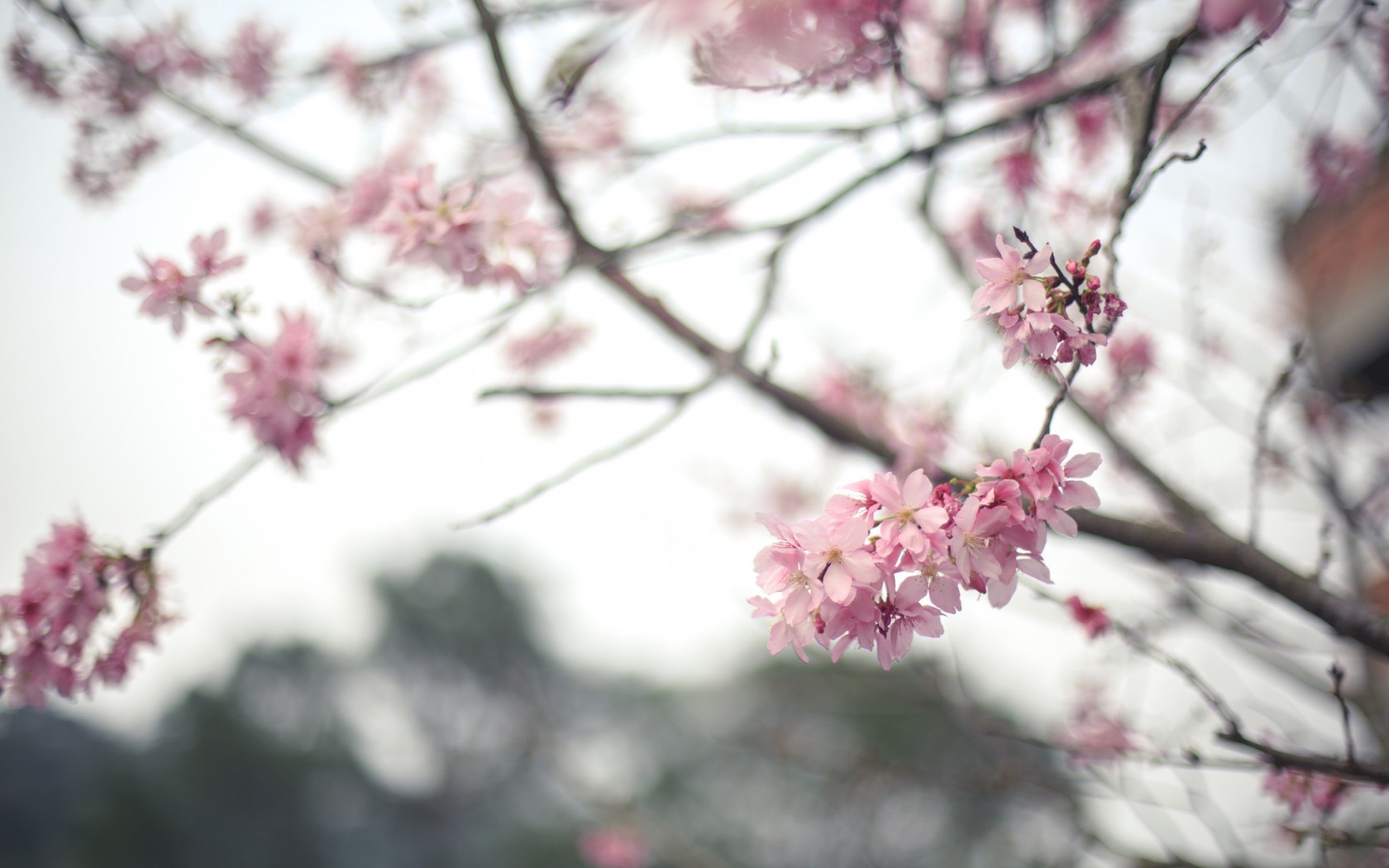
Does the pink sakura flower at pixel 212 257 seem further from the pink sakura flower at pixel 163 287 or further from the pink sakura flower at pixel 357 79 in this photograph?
the pink sakura flower at pixel 357 79

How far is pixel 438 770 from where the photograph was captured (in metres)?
28.1

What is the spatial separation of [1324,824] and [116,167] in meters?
4.39

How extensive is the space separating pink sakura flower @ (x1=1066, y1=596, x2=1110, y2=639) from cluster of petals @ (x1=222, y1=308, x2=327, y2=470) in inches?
71.3

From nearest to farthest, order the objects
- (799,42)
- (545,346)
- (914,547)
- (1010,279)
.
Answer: (914,547) < (1010,279) < (799,42) < (545,346)

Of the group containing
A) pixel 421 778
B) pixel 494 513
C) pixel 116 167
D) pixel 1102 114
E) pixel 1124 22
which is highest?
pixel 421 778

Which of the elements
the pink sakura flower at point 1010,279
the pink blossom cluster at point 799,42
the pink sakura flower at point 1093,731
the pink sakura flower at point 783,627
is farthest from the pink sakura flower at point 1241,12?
the pink sakura flower at point 1093,731

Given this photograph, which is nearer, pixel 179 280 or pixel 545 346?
pixel 179 280

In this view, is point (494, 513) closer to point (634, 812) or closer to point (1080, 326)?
point (1080, 326)

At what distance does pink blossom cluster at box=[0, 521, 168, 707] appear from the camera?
166 cm

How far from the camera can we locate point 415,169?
1.76 m

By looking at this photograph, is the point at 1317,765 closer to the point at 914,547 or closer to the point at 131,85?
the point at 914,547

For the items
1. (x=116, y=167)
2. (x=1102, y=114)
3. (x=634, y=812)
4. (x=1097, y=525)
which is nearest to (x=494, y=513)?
(x=1097, y=525)

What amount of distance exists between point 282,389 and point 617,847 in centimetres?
549

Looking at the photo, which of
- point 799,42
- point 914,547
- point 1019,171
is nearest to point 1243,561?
point 914,547
